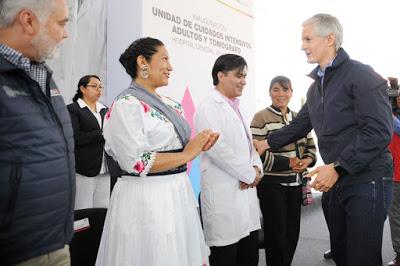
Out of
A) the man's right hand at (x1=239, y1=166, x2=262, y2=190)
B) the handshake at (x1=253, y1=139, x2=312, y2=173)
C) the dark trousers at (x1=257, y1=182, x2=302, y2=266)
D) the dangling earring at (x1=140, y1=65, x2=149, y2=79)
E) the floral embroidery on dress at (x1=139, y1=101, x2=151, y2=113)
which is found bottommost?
the dark trousers at (x1=257, y1=182, x2=302, y2=266)

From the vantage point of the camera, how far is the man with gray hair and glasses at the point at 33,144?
96 cm

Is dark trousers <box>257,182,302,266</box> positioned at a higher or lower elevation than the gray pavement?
higher

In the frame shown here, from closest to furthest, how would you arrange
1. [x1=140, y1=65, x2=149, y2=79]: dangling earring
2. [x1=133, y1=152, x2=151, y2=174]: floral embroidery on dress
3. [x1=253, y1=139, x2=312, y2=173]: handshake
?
1. [x1=133, y1=152, x2=151, y2=174]: floral embroidery on dress
2. [x1=140, y1=65, x2=149, y2=79]: dangling earring
3. [x1=253, y1=139, x2=312, y2=173]: handshake

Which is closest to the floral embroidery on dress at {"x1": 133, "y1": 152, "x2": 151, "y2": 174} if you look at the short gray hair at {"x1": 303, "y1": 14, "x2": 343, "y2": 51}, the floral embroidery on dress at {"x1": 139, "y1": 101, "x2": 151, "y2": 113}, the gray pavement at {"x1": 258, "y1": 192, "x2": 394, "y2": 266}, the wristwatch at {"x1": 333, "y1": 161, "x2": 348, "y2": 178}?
Result: the floral embroidery on dress at {"x1": 139, "y1": 101, "x2": 151, "y2": 113}

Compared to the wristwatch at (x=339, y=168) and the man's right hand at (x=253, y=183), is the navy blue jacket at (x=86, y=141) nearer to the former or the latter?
the man's right hand at (x=253, y=183)

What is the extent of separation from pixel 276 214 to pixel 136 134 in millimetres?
1415

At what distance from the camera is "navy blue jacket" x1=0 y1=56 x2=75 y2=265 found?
96 cm

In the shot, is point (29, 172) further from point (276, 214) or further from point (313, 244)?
point (313, 244)

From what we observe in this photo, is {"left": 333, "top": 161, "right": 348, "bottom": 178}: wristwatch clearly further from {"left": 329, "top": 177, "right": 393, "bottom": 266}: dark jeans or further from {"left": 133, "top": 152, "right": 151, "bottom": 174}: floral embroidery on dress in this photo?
{"left": 133, "top": 152, "right": 151, "bottom": 174}: floral embroidery on dress

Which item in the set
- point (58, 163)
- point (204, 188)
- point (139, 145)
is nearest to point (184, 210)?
point (139, 145)

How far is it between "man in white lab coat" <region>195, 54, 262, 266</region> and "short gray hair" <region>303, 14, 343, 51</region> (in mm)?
593

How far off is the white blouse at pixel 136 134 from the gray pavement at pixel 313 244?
184cm

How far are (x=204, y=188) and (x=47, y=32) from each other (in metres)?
1.24

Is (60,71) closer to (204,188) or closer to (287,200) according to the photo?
(204,188)
